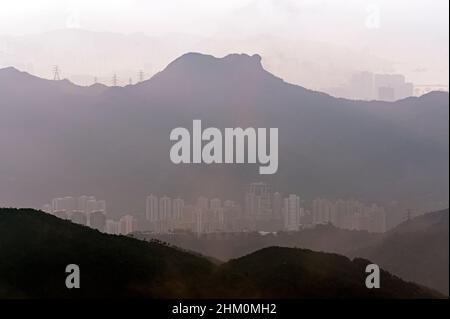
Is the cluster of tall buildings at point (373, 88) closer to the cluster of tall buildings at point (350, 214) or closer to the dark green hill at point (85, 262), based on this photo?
the cluster of tall buildings at point (350, 214)

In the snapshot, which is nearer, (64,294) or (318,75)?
(64,294)

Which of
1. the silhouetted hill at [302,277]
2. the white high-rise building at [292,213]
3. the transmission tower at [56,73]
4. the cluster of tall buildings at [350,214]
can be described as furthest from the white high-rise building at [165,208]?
the transmission tower at [56,73]

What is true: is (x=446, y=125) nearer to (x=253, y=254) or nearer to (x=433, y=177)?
(x=433, y=177)

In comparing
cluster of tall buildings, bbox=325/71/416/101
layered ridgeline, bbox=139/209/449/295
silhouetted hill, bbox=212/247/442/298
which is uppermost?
cluster of tall buildings, bbox=325/71/416/101

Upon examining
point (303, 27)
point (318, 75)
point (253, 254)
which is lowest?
point (253, 254)

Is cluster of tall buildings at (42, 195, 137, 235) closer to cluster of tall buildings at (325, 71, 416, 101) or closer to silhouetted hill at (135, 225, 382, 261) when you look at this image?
silhouetted hill at (135, 225, 382, 261)

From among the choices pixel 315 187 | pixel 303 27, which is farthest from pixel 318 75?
pixel 315 187

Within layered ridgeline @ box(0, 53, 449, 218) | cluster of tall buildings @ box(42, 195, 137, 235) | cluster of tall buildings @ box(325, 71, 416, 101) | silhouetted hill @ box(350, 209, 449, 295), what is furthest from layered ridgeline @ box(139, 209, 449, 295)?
cluster of tall buildings @ box(325, 71, 416, 101)
